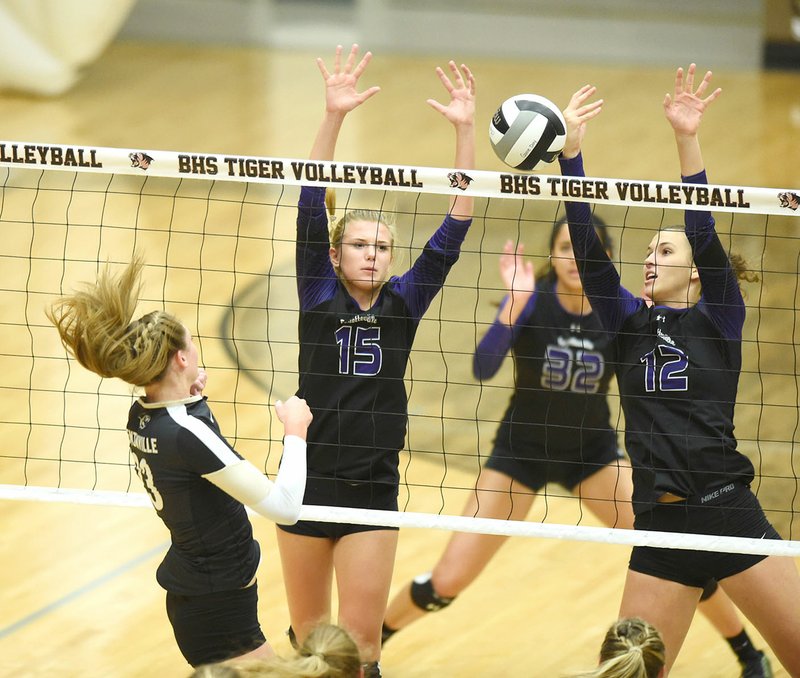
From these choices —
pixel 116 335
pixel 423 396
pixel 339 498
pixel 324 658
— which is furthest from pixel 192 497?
pixel 423 396

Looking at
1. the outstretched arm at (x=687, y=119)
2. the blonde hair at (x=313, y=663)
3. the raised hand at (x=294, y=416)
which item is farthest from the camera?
the outstretched arm at (x=687, y=119)

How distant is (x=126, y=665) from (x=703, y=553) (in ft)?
8.01

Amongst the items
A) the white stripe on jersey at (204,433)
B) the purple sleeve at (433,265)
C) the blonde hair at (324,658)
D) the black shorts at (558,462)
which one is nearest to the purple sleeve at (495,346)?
the black shorts at (558,462)

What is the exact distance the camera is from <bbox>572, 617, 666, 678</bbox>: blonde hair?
11.2ft

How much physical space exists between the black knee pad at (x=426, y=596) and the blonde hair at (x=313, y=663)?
1.74m

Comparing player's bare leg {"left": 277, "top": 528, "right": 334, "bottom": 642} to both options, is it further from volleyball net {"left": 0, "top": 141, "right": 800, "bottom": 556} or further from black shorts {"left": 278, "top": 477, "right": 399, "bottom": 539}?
volleyball net {"left": 0, "top": 141, "right": 800, "bottom": 556}

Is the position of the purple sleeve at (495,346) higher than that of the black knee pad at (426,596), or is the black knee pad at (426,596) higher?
the purple sleeve at (495,346)

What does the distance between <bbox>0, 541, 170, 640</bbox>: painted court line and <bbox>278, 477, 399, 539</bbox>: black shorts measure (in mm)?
1678

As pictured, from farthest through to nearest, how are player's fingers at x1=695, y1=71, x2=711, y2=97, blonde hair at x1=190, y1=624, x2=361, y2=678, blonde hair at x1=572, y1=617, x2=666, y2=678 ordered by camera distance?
player's fingers at x1=695, y1=71, x2=711, y2=97 → blonde hair at x1=572, y1=617, x2=666, y2=678 → blonde hair at x1=190, y1=624, x2=361, y2=678

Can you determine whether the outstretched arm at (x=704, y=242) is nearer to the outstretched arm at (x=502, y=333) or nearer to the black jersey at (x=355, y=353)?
the black jersey at (x=355, y=353)

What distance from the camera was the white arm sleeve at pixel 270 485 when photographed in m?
3.49

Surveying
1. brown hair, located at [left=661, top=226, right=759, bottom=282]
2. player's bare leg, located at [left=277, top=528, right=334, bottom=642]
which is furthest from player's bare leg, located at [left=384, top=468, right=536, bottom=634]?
brown hair, located at [left=661, top=226, right=759, bottom=282]

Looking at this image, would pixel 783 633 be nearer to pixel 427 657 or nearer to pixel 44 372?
pixel 427 657

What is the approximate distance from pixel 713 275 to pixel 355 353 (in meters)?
1.27
